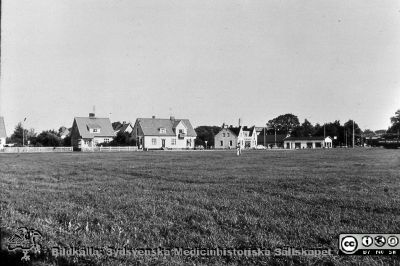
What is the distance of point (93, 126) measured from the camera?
77.1m

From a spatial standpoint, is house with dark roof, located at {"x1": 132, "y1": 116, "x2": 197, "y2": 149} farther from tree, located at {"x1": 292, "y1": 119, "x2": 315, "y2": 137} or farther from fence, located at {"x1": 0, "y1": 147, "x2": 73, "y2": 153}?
tree, located at {"x1": 292, "y1": 119, "x2": 315, "y2": 137}

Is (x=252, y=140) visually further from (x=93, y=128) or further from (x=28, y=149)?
(x=28, y=149)

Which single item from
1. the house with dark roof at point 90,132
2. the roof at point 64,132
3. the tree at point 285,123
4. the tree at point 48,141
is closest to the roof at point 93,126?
the house with dark roof at point 90,132

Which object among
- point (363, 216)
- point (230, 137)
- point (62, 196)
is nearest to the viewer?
point (363, 216)

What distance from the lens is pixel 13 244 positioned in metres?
4.24

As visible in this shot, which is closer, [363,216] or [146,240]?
[146,240]

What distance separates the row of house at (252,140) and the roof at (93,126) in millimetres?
36703

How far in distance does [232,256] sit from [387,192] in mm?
6391

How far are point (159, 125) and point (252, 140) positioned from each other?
135 feet

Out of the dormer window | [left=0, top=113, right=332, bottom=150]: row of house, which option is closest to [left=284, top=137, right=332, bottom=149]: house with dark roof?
[left=0, top=113, right=332, bottom=150]: row of house

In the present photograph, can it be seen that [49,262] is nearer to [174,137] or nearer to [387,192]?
[387,192]

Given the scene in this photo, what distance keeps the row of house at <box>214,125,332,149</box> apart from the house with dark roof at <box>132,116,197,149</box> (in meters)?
18.2

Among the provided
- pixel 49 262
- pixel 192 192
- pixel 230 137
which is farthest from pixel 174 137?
pixel 49 262

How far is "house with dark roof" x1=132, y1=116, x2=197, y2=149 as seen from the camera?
80.9 meters
